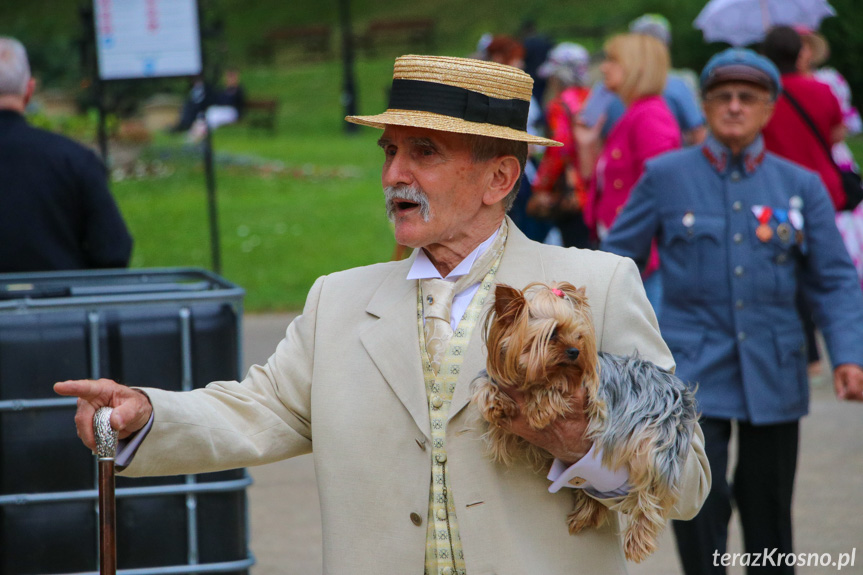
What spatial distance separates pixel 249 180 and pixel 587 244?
1059 centimetres

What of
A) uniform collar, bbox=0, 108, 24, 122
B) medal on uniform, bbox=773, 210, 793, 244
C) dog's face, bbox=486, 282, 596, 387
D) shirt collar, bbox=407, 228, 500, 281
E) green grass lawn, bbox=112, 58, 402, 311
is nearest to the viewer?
dog's face, bbox=486, 282, 596, 387

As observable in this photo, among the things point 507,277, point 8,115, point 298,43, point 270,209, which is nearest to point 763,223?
point 507,277

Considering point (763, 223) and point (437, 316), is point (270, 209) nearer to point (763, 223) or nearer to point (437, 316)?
point (763, 223)

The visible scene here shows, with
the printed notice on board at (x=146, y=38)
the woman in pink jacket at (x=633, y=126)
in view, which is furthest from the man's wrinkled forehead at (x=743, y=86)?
the printed notice on board at (x=146, y=38)

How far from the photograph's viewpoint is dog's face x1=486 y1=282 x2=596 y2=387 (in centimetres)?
217

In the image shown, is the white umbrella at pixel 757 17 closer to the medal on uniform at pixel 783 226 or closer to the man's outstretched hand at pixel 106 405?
the medal on uniform at pixel 783 226

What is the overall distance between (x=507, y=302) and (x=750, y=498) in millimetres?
2656

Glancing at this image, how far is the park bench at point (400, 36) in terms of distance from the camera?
32.0m

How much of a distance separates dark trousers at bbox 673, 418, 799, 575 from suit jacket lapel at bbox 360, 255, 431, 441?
6.54 ft

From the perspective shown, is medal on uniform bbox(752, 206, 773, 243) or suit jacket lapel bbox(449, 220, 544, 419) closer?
suit jacket lapel bbox(449, 220, 544, 419)

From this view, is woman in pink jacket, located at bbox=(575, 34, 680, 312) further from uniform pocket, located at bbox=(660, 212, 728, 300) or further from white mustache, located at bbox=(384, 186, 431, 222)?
white mustache, located at bbox=(384, 186, 431, 222)

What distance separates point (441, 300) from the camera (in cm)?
272

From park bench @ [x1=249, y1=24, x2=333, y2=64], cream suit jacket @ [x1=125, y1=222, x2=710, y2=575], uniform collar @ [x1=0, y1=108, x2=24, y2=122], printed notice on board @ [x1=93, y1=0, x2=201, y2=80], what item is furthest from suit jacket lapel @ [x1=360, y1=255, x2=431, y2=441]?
park bench @ [x1=249, y1=24, x2=333, y2=64]

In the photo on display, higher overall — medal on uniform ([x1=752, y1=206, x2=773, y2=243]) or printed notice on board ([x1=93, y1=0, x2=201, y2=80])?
printed notice on board ([x1=93, y1=0, x2=201, y2=80])
